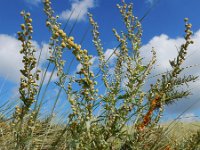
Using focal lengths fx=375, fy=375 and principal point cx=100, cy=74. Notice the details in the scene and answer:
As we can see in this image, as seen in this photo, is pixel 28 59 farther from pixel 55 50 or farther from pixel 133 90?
pixel 133 90

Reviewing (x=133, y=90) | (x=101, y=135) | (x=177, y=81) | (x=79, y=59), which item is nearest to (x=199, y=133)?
(x=177, y=81)

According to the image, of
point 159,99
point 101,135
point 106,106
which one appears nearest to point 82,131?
point 101,135

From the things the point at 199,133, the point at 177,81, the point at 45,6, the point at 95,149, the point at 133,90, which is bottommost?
the point at 95,149

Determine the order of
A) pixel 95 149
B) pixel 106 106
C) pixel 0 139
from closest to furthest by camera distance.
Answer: pixel 95 149 → pixel 106 106 → pixel 0 139

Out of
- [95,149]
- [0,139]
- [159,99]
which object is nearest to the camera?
[95,149]

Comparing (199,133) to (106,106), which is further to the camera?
(199,133)

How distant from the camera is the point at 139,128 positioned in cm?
320

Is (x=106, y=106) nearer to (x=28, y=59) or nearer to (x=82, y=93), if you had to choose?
(x=82, y=93)

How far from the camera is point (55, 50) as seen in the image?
2.75 m

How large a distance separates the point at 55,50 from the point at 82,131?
2.06 feet

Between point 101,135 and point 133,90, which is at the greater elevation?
point 133,90

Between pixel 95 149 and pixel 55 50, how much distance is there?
2.53ft

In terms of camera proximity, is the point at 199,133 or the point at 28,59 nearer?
the point at 28,59

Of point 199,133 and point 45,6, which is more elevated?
point 45,6
